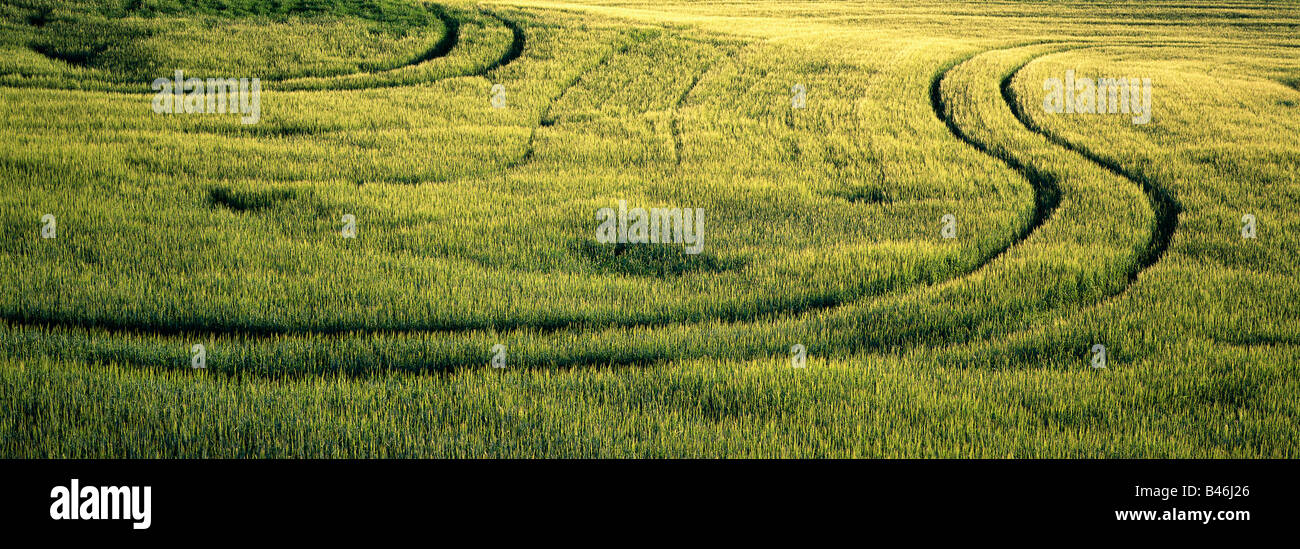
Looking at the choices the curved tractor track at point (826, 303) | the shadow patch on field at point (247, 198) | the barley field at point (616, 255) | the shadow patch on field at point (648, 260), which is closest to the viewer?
the barley field at point (616, 255)

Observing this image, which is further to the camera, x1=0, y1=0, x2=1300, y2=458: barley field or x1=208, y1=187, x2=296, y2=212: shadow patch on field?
x1=208, y1=187, x2=296, y2=212: shadow patch on field

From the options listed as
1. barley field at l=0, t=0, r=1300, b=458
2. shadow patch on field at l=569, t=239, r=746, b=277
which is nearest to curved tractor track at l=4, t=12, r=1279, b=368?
barley field at l=0, t=0, r=1300, b=458

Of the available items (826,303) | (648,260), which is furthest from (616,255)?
(826,303)

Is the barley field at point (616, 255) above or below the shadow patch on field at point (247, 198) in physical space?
above

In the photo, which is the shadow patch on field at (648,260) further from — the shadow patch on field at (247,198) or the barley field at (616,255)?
the shadow patch on field at (247,198)

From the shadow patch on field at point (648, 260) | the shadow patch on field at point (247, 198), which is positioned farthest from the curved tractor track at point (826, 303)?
the shadow patch on field at point (247, 198)

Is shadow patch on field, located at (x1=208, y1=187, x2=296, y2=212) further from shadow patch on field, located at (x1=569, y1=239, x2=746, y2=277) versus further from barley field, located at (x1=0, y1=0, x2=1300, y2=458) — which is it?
shadow patch on field, located at (x1=569, y1=239, x2=746, y2=277)
